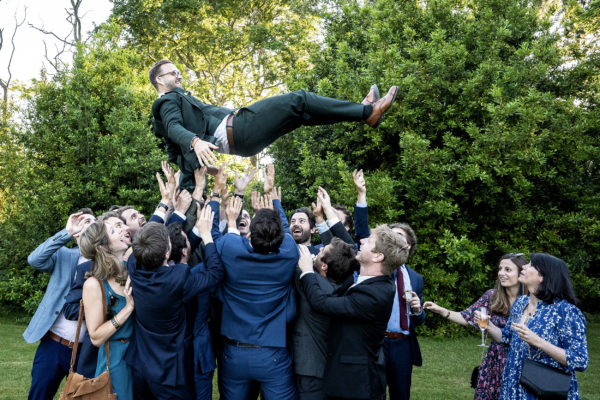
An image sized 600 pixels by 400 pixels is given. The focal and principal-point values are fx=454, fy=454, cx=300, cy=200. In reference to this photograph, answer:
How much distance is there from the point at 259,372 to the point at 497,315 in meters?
2.22

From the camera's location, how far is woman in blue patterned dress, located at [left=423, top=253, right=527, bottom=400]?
3910mm

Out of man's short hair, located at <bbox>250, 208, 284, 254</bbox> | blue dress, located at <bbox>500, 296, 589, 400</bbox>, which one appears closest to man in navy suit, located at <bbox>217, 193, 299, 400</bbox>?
man's short hair, located at <bbox>250, 208, 284, 254</bbox>

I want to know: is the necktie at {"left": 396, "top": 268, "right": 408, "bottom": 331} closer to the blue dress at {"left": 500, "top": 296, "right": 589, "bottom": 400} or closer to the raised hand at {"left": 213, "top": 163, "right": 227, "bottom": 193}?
the blue dress at {"left": 500, "top": 296, "right": 589, "bottom": 400}

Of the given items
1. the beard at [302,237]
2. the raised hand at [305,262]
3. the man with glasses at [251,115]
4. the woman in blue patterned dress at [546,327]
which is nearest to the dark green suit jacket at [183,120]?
the man with glasses at [251,115]

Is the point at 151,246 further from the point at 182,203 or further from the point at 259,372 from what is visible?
the point at 259,372

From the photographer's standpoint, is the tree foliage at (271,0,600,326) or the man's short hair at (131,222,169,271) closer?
the man's short hair at (131,222,169,271)

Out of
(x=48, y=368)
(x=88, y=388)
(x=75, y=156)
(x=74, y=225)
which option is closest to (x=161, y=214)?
(x=74, y=225)

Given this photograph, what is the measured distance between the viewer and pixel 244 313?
3.25 metres

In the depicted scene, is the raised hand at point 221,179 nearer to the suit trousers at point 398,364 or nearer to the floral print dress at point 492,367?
the suit trousers at point 398,364

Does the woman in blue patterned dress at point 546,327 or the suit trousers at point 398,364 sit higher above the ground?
the woman in blue patterned dress at point 546,327

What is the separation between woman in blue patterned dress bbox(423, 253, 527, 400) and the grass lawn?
6.96 ft

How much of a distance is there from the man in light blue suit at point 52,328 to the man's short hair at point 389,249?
2.25 metres

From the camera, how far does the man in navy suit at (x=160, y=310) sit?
9.64 ft

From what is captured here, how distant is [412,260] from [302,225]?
5042 millimetres
